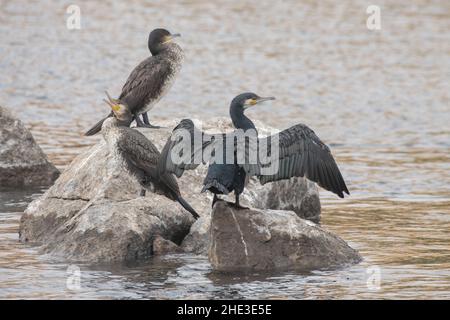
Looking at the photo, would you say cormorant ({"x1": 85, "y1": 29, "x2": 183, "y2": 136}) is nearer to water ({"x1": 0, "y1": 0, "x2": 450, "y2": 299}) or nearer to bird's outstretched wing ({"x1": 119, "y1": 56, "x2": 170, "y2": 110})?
bird's outstretched wing ({"x1": 119, "y1": 56, "x2": 170, "y2": 110})

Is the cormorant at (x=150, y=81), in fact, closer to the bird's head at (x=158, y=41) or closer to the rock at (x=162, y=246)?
the bird's head at (x=158, y=41)

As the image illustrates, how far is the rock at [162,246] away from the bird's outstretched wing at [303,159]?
1303 millimetres

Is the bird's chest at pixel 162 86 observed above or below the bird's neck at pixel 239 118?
above

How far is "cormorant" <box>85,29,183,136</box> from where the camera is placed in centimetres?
1288

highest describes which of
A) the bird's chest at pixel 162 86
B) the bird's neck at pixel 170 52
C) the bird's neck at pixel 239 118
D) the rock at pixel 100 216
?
the bird's neck at pixel 170 52

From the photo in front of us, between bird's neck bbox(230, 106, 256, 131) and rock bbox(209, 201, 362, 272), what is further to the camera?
bird's neck bbox(230, 106, 256, 131)

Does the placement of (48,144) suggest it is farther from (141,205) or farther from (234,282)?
(234,282)

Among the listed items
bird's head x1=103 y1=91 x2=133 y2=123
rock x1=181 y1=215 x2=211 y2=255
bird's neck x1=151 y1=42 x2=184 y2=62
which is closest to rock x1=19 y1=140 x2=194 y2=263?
rock x1=181 y1=215 x2=211 y2=255

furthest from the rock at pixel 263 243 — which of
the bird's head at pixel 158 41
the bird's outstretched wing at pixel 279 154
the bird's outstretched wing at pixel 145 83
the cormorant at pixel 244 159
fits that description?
the bird's head at pixel 158 41

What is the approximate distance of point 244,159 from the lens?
389 inches

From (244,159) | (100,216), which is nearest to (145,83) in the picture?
(100,216)

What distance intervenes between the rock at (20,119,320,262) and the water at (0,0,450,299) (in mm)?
242

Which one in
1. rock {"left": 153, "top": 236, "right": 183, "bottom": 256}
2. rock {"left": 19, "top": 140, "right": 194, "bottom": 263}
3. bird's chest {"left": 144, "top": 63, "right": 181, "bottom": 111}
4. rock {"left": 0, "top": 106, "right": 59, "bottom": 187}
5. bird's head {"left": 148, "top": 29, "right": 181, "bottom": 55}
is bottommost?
rock {"left": 153, "top": 236, "right": 183, "bottom": 256}

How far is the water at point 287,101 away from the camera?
10.1 meters
